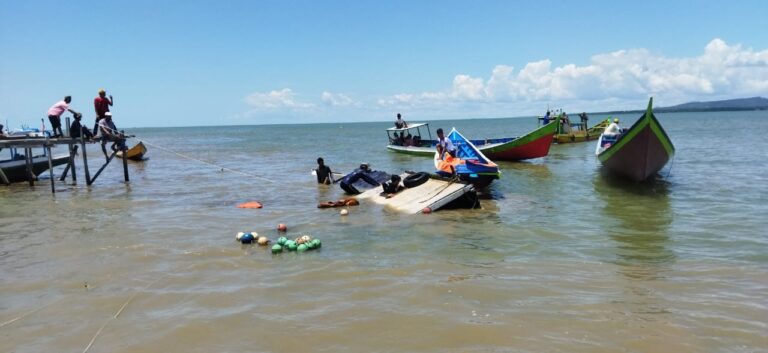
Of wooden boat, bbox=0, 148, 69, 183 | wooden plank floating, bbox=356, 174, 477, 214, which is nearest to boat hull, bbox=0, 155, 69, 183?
wooden boat, bbox=0, 148, 69, 183

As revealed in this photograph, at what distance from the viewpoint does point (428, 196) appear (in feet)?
41.4

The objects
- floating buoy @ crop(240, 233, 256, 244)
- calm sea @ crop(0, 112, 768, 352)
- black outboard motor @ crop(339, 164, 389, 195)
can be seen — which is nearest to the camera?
calm sea @ crop(0, 112, 768, 352)

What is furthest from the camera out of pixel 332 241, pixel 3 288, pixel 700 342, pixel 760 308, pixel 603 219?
pixel 603 219

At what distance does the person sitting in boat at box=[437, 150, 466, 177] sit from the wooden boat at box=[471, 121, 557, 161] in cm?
1053

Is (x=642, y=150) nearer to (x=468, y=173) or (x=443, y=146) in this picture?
(x=468, y=173)

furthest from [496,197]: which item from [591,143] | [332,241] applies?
[591,143]

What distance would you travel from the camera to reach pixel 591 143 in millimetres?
37812

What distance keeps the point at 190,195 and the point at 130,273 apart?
29.0 feet

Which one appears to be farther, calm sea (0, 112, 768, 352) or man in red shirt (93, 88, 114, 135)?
man in red shirt (93, 88, 114, 135)

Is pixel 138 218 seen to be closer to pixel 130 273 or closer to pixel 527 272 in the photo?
pixel 130 273

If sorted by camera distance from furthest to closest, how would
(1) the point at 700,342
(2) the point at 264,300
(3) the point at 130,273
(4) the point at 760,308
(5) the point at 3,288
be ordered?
1. (3) the point at 130,273
2. (5) the point at 3,288
3. (2) the point at 264,300
4. (4) the point at 760,308
5. (1) the point at 700,342

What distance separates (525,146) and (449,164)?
11.5 m

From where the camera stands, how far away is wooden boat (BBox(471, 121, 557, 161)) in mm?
24516

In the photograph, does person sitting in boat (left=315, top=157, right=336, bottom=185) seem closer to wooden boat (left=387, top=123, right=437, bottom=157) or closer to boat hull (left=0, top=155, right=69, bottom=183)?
wooden boat (left=387, top=123, right=437, bottom=157)
